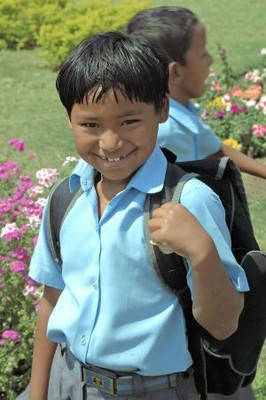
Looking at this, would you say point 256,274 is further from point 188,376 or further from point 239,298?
point 188,376

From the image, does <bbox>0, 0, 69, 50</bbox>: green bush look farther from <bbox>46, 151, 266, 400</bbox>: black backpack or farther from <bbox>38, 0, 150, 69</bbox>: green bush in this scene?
<bbox>46, 151, 266, 400</bbox>: black backpack

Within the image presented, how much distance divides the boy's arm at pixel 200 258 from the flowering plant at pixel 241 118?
16.3 ft

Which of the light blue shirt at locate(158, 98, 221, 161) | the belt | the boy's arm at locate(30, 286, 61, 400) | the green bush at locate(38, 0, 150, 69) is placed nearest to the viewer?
the belt

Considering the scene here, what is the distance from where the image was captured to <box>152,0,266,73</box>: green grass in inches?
391

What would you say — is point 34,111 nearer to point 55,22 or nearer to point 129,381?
point 55,22

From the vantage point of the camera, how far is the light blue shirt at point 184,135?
2902mm

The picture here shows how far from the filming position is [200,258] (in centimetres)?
167

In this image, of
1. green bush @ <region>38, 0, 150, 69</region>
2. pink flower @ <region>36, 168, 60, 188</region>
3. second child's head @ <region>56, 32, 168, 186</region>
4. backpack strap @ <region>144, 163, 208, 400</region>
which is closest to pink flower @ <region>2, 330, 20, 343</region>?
pink flower @ <region>36, 168, 60, 188</region>

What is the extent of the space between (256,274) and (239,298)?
0.53 feet

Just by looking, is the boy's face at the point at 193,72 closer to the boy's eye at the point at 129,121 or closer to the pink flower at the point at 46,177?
the pink flower at the point at 46,177

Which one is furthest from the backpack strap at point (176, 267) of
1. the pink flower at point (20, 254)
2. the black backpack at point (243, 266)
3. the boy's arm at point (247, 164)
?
the pink flower at point (20, 254)

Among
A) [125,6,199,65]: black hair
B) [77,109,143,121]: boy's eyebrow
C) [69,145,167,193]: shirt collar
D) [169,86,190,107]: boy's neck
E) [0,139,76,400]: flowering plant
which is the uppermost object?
[77,109,143,121]: boy's eyebrow

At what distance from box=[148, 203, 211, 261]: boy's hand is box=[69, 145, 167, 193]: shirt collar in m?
0.25

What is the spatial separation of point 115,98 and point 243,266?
0.53 metres
